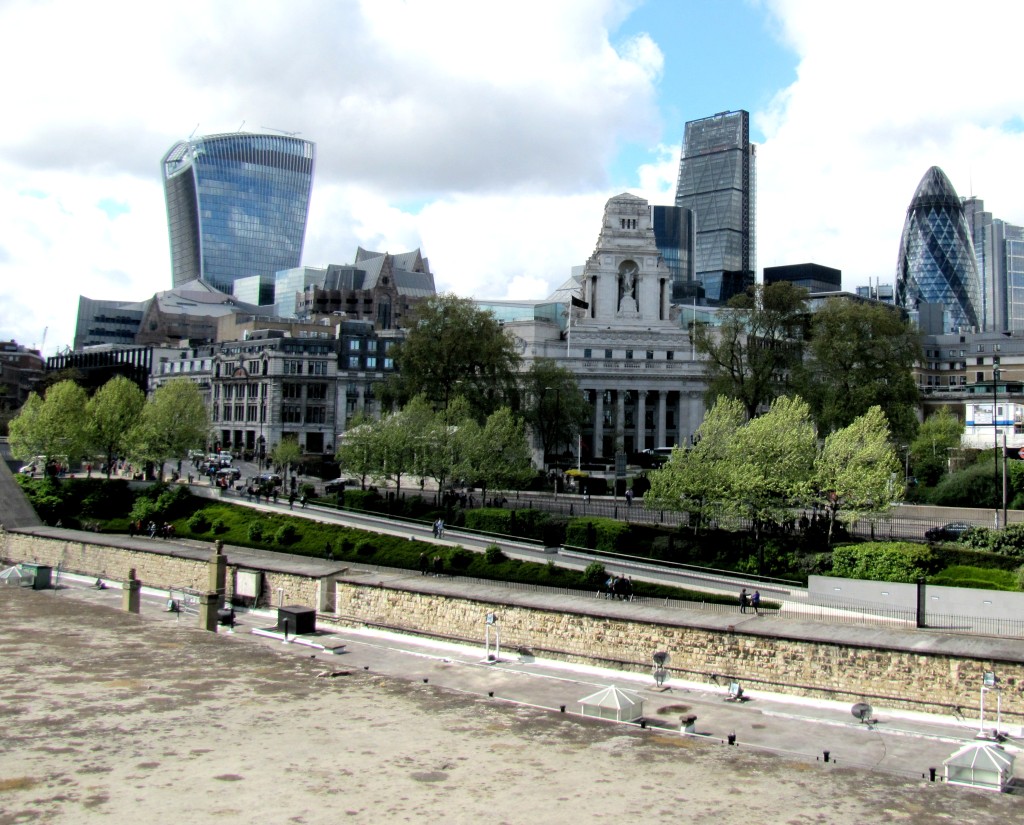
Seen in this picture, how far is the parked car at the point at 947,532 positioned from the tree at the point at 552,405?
38.5 m

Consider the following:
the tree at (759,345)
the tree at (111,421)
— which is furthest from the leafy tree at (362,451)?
the tree at (759,345)

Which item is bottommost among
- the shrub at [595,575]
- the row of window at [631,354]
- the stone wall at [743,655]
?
the stone wall at [743,655]

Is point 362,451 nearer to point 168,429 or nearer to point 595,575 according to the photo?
point 168,429

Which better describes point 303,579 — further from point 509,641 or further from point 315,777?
point 315,777

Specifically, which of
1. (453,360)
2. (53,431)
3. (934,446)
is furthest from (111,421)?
(934,446)

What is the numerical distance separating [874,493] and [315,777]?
3303 centimetres

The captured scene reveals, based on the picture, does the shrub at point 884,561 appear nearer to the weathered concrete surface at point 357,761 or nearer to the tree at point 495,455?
the weathered concrete surface at point 357,761

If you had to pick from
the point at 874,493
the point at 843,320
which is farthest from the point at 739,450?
the point at 843,320

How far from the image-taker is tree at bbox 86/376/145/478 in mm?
80688

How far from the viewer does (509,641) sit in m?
36.3

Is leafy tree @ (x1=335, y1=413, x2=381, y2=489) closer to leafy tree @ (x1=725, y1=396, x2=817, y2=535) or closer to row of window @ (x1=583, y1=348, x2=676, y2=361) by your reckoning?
leafy tree @ (x1=725, y1=396, x2=817, y2=535)

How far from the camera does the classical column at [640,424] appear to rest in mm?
105188

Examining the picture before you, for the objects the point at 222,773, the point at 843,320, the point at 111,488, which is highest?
the point at 843,320

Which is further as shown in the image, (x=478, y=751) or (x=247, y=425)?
(x=247, y=425)
